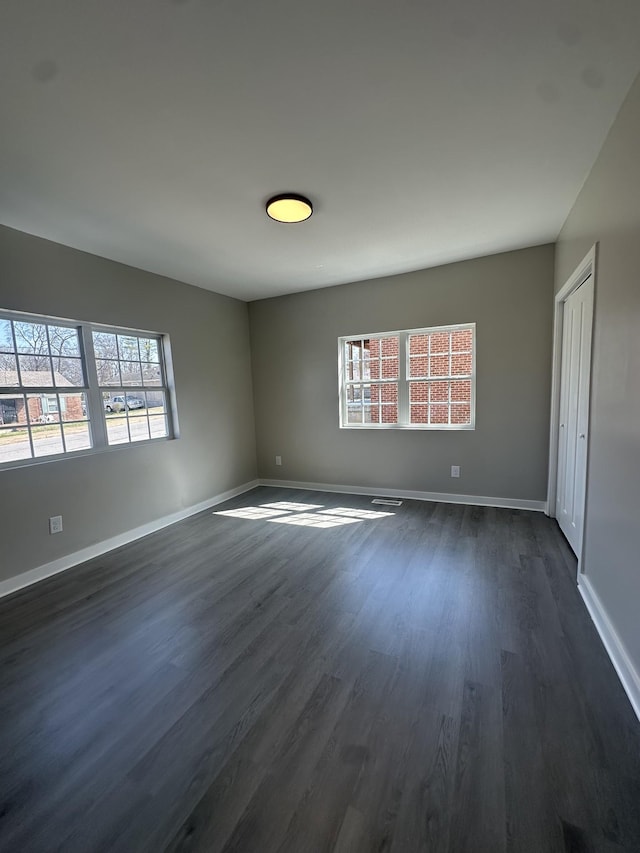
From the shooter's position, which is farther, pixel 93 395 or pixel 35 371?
pixel 93 395

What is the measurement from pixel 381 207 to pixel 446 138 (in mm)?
733

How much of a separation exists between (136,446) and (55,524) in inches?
37.8

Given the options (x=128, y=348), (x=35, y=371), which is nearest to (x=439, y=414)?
(x=128, y=348)

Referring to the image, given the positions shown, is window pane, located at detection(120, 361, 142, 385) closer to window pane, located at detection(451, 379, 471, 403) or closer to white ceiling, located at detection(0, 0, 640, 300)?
white ceiling, located at detection(0, 0, 640, 300)

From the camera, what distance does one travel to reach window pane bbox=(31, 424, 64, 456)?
9.50 ft

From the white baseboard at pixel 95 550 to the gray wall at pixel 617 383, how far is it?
3.71 meters

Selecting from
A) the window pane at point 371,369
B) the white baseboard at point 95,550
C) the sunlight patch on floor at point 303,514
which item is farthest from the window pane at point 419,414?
the white baseboard at point 95,550

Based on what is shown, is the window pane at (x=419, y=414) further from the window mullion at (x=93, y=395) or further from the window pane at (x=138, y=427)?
the window mullion at (x=93, y=395)

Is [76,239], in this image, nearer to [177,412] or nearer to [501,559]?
[177,412]

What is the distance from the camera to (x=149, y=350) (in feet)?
12.6

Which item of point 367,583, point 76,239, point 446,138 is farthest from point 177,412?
point 446,138

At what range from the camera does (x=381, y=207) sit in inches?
103

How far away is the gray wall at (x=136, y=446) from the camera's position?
274 centimetres

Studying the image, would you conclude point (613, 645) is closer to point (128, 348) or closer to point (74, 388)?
point (74, 388)
